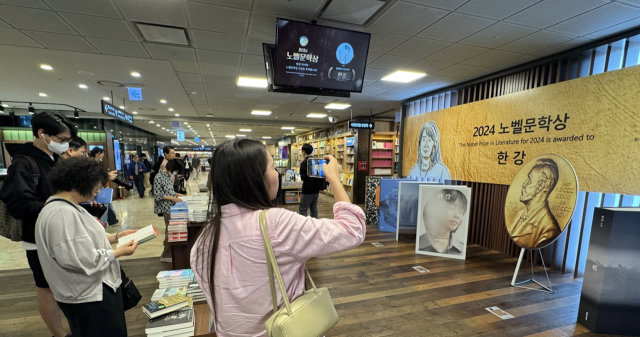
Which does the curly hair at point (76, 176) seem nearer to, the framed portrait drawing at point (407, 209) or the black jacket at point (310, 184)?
the black jacket at point (310, 184)

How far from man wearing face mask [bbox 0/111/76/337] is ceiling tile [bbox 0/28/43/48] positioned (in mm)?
2096

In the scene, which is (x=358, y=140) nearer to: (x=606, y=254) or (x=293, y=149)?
(x=606, y=254)

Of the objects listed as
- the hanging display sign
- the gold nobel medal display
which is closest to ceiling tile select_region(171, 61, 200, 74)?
the hanging display sign

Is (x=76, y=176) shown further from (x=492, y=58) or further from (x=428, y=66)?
(x=492, y=58)

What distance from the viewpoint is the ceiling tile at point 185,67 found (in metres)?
3.88

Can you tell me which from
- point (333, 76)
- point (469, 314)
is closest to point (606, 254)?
point (469, 314)

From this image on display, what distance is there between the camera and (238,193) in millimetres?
805

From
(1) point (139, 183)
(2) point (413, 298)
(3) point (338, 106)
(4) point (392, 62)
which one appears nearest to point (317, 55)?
(4) point (392, 62)

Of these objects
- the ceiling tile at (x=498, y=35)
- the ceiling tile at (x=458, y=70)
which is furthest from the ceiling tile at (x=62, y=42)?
the ceiling tile at (x=458, y=70)

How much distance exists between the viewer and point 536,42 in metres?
3.06

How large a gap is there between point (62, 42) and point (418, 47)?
4.38m

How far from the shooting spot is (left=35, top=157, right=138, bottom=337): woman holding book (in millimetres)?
1248

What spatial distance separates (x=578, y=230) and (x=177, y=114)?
9896 mm

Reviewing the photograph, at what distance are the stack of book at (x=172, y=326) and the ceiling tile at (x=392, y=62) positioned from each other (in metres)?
3.56
